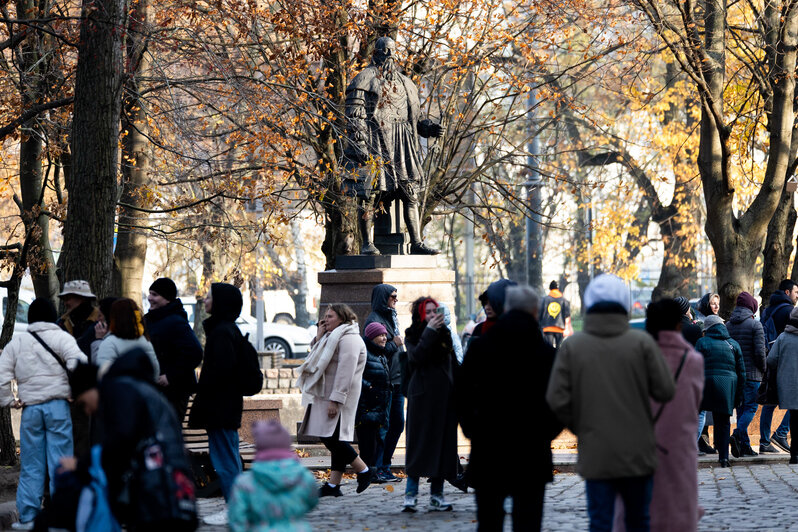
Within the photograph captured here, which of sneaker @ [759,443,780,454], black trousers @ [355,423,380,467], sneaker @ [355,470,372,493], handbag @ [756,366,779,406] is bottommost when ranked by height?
sneaker @ [759,443,780,454]

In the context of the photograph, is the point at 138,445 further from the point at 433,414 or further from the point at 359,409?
the point at 359,409

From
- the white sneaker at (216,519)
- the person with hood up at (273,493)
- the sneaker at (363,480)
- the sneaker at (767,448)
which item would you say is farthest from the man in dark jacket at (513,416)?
the sneaker at (767,448)

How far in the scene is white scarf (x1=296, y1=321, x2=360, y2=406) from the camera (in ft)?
34.1

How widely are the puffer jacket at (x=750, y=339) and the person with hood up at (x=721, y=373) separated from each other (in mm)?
830

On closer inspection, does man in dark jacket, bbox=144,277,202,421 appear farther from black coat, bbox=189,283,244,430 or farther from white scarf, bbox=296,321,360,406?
white scarf, bbox=296,321,360,406

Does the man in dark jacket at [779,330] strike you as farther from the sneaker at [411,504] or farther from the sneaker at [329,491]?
the sneaker at [411,504]

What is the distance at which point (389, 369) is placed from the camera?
11.7 metres

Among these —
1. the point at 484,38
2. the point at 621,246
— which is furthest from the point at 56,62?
the point at 621,246

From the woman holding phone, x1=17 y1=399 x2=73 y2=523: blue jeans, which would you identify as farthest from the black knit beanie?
the woman holding phone

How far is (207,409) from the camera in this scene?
884cm

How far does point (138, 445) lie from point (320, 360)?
4.98 m

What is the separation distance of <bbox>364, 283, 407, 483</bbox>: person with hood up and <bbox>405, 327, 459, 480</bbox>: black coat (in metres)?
2.04

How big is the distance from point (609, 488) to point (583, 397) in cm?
48

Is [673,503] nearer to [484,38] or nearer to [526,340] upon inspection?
[526,340]
